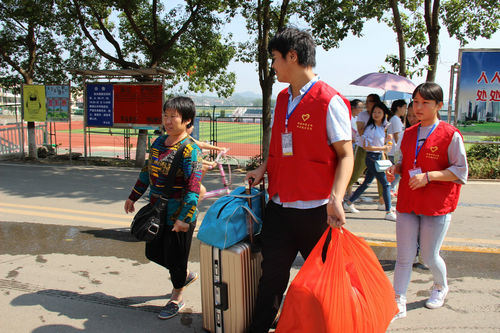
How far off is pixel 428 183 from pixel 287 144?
127 cm

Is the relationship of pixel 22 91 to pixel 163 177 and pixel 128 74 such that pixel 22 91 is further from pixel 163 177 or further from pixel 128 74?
pixel 163 177

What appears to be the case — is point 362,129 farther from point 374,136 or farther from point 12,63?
point 12,63

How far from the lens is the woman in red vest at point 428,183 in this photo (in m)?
2.92

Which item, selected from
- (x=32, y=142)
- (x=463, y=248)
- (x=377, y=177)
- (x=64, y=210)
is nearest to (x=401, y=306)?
(x=463, y=248)

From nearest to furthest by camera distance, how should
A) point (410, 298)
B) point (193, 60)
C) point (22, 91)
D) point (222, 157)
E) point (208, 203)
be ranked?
point (410, 298) → point (222, 157) → point (208, 203) → point (22, 91) → point (193, 60)

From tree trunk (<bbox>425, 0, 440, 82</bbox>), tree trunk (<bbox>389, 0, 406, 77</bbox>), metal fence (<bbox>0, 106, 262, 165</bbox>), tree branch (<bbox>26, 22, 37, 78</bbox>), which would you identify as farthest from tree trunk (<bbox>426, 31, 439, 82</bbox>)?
tree branch (<bbox>26, 22, 37, 78</bbox>)

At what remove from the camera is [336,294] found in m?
2.17

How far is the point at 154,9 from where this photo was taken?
11242mm

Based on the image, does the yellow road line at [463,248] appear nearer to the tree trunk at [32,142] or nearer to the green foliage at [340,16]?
the green foliage at [340,16]

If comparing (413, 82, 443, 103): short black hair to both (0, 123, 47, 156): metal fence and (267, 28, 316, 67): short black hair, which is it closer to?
(267, 28, 316, 67): short black hair

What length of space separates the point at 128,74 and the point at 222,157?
19.6 ft

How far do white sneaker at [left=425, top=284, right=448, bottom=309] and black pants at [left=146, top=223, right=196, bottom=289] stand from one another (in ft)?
6.44

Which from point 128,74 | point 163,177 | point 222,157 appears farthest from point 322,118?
point 128,74

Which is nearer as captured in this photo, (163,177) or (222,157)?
(163,177)
